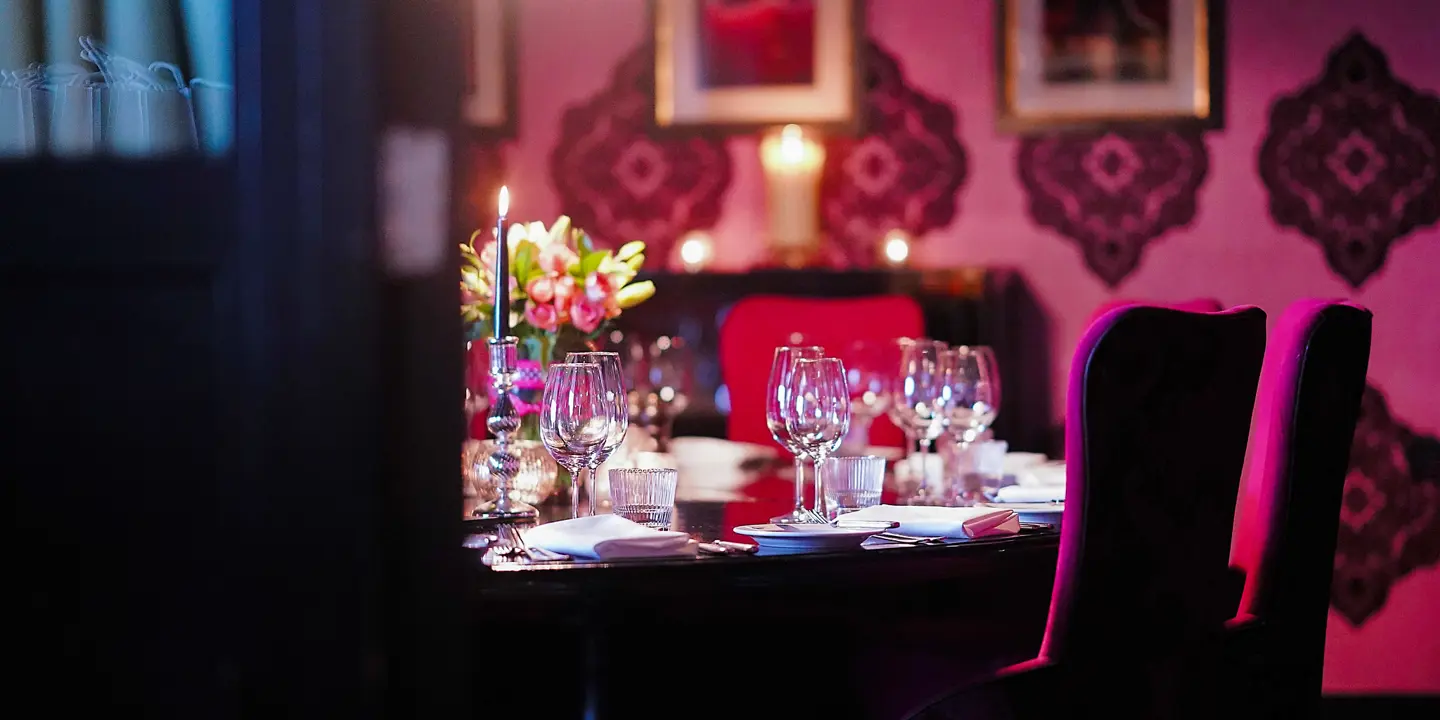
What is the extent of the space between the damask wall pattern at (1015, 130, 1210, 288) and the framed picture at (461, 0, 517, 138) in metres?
1.59

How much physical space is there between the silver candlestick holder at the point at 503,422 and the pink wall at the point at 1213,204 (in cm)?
217

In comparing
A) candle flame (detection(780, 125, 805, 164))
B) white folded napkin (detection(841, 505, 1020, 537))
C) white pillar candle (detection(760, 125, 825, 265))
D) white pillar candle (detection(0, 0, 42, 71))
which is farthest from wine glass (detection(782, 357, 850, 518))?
candle flame (detection(780, 125, 805, 164))

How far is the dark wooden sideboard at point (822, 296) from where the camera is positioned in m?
3.68

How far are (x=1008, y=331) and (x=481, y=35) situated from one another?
6.06 feet

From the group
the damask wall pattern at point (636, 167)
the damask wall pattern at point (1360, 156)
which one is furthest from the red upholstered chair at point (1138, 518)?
the damask wall pattern at point (1360, 156)

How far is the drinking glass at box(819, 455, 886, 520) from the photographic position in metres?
1.80

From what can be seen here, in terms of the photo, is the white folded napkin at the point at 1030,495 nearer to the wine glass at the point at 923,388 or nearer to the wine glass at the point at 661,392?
the wine glass at the point at 923,388

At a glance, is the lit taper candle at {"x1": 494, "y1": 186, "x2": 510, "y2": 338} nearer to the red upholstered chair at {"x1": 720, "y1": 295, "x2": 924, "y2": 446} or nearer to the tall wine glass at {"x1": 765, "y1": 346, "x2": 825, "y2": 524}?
the tall wine glass at {"x1": 765, "y1": 346, "x2": 825, "y2": 524}

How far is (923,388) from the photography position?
6.70 ft

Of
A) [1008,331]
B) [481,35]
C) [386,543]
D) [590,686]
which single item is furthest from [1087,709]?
[481,35]

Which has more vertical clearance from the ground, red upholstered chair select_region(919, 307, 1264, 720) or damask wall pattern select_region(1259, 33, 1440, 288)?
damask wall pattern select_region(1259, 33, 1440, 288)

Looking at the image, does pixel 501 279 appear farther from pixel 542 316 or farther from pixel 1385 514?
pixel 1385 514

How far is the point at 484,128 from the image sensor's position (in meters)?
3.98

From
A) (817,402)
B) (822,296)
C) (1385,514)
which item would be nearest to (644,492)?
(817,402)
